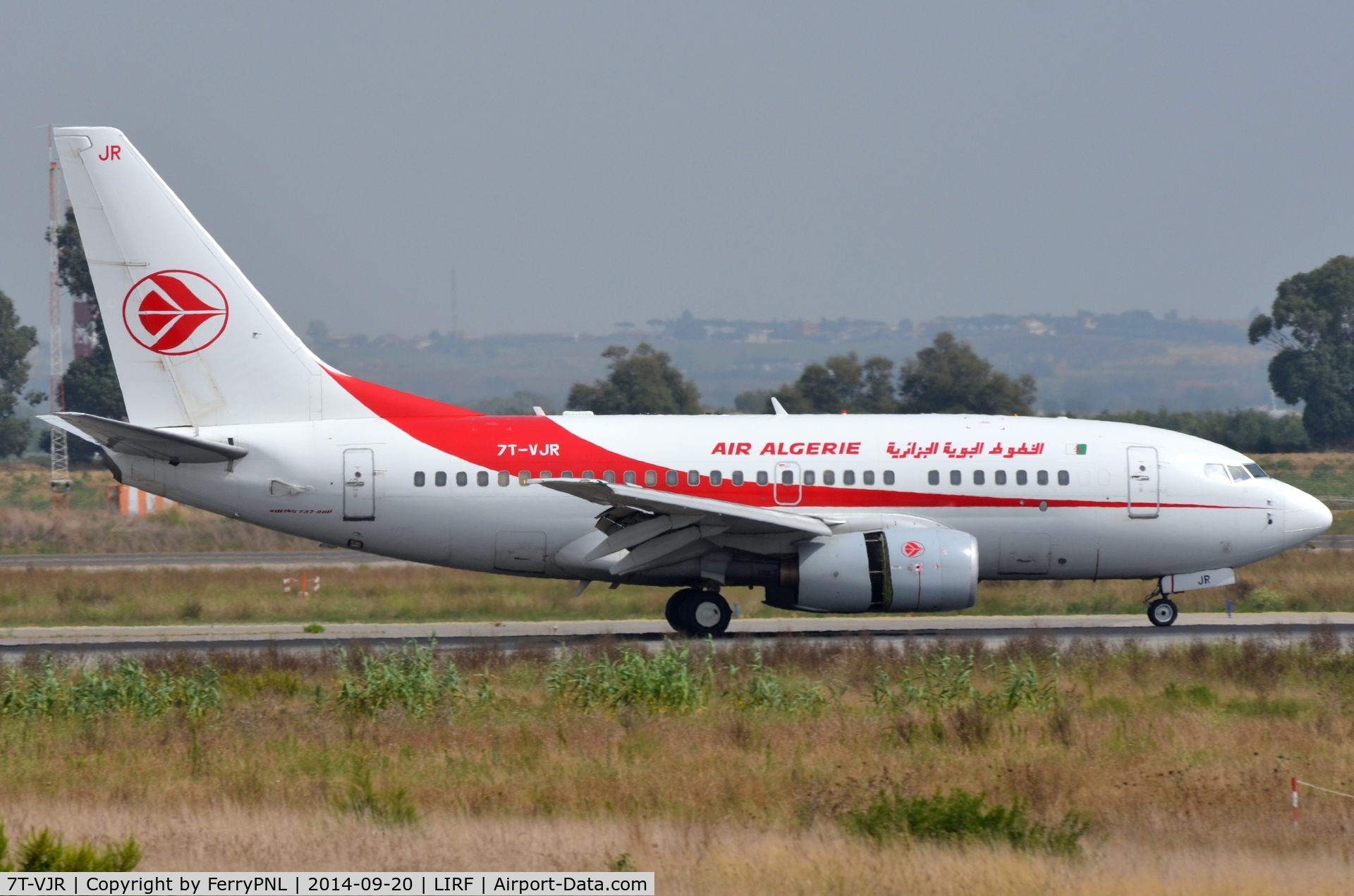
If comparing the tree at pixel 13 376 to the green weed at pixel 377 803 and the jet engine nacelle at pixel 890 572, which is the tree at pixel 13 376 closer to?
the jet engine nacelle at pixel 890 572

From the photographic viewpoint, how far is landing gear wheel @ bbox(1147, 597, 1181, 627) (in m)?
26.5

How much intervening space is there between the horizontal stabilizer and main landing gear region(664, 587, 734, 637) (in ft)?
25.9

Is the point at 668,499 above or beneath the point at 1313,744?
above

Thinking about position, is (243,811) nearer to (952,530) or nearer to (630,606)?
(952,530)

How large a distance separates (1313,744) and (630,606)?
680 inches

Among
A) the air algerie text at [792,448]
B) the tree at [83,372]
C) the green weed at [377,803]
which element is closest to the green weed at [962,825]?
the green weed at [377,803]

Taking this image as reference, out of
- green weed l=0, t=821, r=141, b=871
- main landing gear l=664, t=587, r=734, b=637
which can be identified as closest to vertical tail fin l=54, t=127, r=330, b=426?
main landing gear l=664, t=587, r=734, b=637

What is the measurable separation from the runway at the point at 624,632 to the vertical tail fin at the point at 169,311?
406cm

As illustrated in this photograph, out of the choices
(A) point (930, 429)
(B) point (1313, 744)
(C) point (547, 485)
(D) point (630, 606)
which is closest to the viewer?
(B) point (1313, 744)

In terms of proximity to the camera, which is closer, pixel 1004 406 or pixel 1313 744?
pixel 1313 744

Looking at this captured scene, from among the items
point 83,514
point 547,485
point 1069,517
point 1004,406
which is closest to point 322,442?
point 547,485

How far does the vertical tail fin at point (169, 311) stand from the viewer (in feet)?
84.1

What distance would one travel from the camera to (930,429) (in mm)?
26109

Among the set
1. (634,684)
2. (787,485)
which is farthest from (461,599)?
(634,684)
